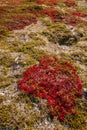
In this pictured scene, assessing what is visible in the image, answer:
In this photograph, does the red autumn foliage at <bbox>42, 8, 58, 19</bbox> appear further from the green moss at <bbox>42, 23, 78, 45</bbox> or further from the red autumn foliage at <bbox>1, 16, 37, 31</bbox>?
the green moss at <bbox>42, 23, 78, 45</bbox>

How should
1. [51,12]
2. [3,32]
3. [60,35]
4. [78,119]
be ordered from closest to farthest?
[78,119]
[3,32]
[60,35]
[51,12]

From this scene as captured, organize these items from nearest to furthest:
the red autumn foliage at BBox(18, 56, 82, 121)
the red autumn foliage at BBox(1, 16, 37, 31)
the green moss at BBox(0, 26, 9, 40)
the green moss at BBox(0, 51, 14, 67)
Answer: the red autumn foliage at BBox(18, 56, 82, 121) < the green moss at BBox(0, 51, 14, 67) < the green moss at BBox(0, 26, 9, 40) < the red autumn foliage at BBox(1, 16, 37, 31)

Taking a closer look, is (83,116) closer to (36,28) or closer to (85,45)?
(85,45)

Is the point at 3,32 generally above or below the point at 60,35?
above

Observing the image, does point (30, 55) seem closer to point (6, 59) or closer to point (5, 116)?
point (6, 59)

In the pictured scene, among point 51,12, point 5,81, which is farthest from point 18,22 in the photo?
point 5,81

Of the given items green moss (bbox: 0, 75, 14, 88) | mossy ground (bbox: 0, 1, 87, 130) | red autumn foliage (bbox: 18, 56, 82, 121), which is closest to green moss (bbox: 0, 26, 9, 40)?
mossy ground (bbox: 0, 1, 87, 130)

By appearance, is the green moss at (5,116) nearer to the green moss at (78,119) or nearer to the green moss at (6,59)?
the green moss at (78,119)
